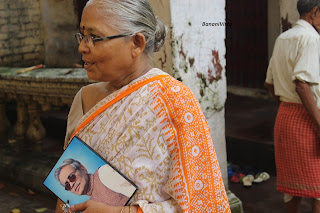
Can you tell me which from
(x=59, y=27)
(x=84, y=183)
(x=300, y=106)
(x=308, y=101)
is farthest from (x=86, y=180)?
(x=59, y=27)

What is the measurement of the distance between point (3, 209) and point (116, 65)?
11.6ft

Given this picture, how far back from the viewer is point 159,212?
1.78 meters

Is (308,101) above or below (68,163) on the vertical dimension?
below

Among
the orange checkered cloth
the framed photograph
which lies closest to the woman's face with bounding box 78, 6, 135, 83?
the framed photograph

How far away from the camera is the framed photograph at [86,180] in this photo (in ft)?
5.83

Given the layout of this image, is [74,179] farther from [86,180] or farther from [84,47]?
[84,47]

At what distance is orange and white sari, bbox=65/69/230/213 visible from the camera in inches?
70.4

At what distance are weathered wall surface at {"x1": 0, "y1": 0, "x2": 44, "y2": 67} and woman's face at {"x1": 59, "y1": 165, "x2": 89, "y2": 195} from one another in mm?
6791

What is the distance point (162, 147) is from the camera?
5.89ft

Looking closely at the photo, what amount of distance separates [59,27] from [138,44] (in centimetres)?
629

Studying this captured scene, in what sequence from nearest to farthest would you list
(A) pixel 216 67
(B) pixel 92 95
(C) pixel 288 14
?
(B) pixel 92 95 < (A) pixel 216 67 < (C) pixel 288 14

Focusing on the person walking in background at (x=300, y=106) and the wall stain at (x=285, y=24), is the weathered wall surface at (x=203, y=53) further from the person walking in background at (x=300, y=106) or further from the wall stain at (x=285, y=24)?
the wall stain at (x=285, y=24)

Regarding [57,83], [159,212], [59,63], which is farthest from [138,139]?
[59,63]

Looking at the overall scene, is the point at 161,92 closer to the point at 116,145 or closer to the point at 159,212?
the point at 116,145
